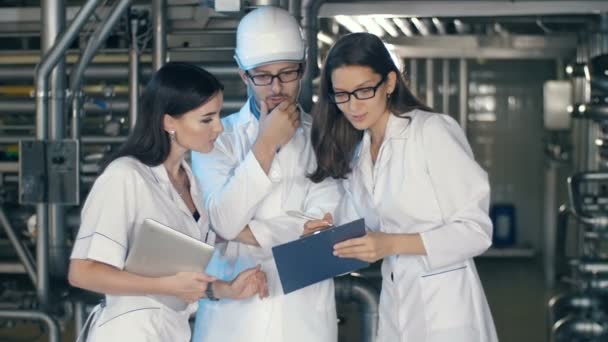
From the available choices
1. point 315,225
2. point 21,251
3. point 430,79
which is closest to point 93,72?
point 21,251

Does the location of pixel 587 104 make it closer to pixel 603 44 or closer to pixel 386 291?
pixel 603 44

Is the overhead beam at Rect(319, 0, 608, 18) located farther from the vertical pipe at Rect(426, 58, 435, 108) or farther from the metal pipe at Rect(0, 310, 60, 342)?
the vertical pipe at Rect(426, 58, 435, 108)

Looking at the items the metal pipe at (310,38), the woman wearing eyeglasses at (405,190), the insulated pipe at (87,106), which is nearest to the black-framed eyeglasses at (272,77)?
the woman wearing eyeglasses at (405,190)

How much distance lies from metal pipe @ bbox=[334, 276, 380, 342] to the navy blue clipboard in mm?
1581

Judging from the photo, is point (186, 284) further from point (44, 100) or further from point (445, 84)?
point (445, 84)

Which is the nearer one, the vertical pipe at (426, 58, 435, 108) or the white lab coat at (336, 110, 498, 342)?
the white lab coat at (336, 110, 498, 342)

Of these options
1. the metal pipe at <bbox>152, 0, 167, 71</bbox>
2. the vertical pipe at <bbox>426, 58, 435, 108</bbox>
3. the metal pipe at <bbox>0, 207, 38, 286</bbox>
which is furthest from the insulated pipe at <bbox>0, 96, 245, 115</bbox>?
the vertical pipe at <bbox>426, 58, 435, 108</bbox>

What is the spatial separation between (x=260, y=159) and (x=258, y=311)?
499 mm

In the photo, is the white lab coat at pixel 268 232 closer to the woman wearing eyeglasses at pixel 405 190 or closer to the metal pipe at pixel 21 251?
the woman wearing eyeglasses at pixel 405 190

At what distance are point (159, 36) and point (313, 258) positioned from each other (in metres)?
2.41

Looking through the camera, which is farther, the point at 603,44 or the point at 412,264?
the point at 603,44

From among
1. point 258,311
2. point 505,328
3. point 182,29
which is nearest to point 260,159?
point 258,311

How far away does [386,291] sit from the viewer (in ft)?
11.2

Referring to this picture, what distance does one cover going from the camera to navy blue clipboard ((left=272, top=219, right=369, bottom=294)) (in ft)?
10.1
